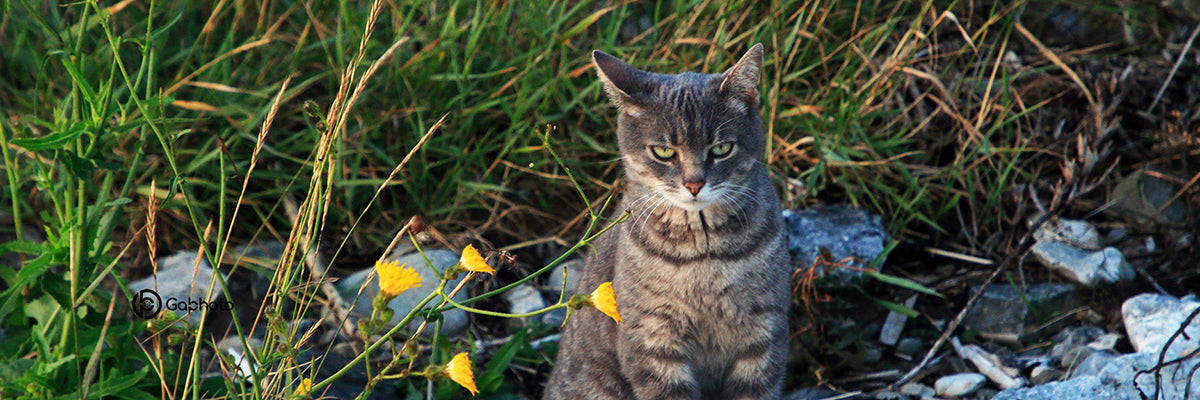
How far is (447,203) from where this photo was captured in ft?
11.0

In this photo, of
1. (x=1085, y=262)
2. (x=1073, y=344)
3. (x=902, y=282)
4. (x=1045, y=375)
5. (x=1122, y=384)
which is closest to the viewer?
(x=1122, y=384)

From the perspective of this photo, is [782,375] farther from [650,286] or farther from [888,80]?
[888,80]

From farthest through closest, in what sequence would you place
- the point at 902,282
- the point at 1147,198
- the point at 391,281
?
the point at 1147,198
the point at 902,282
the point at 391,281

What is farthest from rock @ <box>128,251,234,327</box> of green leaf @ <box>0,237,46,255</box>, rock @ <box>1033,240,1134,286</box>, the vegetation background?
rock @ <box>1033,240,1134,286</box>

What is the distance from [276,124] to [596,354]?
1607 millimetres

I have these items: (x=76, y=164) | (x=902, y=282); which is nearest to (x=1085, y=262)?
(x=902, y=282)

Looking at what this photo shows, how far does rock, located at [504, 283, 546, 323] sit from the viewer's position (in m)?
3.08

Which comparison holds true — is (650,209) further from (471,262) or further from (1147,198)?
(1147,198)

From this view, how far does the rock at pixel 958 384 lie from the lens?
8.48ft

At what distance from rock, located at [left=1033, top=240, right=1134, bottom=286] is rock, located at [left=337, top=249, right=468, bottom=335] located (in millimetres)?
1878

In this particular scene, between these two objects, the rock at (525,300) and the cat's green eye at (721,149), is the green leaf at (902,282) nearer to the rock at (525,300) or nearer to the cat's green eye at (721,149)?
the cat's green eye at (721,149)

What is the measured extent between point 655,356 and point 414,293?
1053mm

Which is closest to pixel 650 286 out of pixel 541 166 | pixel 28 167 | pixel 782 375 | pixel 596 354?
pixel 596 354

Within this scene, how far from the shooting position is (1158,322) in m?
2.58
